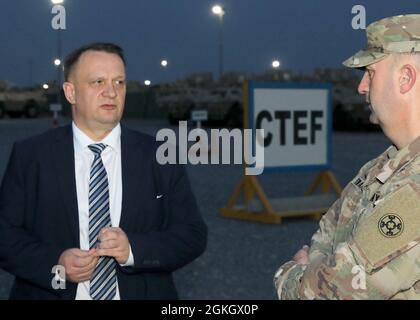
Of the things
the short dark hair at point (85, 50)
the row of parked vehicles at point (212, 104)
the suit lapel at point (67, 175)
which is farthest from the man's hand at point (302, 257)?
the row of parked vehicles at point (212, 104)

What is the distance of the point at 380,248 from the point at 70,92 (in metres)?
1.72

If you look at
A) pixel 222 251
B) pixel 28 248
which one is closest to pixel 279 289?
pixel 28 248

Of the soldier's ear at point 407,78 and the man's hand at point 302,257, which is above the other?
the soldier's ear at point 407,78

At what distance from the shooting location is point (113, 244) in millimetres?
2959

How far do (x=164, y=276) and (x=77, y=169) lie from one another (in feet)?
1.81

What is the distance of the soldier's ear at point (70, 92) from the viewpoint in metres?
3.27

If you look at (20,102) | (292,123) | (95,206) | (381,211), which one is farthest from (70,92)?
(20,102)

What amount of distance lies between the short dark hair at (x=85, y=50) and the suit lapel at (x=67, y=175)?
0.93 feet

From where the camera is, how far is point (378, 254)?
197 centimetres

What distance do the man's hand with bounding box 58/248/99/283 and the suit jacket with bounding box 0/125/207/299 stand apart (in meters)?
0.07

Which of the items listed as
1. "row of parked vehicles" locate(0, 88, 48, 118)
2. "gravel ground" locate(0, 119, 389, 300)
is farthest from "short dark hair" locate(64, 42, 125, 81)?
"row of parked vehicles" locate(0, 88, 48, 118)

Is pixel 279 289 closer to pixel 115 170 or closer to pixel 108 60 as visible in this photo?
pixel 115 170

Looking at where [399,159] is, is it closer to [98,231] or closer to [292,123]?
[98,231]

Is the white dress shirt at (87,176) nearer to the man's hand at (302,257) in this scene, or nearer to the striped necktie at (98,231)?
the striped necktie at (98,231)
